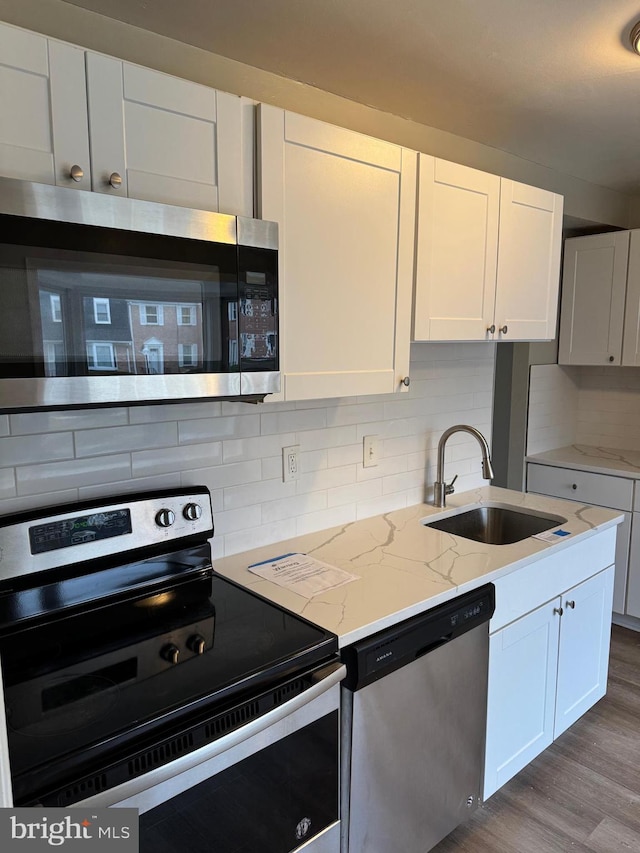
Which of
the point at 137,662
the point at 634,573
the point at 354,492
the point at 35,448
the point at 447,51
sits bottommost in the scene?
the point at 634,573

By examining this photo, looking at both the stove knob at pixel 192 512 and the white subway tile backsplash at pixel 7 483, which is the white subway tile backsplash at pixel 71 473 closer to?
the white subway tile backsplash at pixel 7 483

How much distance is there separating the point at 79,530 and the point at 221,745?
0.63 metres

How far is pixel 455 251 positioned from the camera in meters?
2.00

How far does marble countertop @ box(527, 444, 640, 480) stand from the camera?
3.27m

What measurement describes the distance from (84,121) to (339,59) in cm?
96

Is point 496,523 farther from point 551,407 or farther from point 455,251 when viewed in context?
point 551,407

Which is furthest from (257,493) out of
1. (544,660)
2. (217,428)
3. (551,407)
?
(551,407)

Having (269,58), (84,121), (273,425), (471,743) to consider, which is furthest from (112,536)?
(269,58)

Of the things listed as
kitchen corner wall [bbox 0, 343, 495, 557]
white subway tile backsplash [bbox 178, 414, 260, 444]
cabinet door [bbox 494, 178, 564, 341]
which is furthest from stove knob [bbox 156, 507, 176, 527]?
cabinet door [bbox 494, 178, 564, 341]

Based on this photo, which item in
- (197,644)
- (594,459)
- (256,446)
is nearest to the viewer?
(197,644)

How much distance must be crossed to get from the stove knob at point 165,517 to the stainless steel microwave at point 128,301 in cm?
42

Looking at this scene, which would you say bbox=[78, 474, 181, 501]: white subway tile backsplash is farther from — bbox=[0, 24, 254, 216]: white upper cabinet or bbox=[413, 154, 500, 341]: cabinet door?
bbox=[413, 154, 500, 341]: cabinet door

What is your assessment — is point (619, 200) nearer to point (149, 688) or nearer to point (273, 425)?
point (273, 425)

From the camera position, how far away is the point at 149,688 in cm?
116
